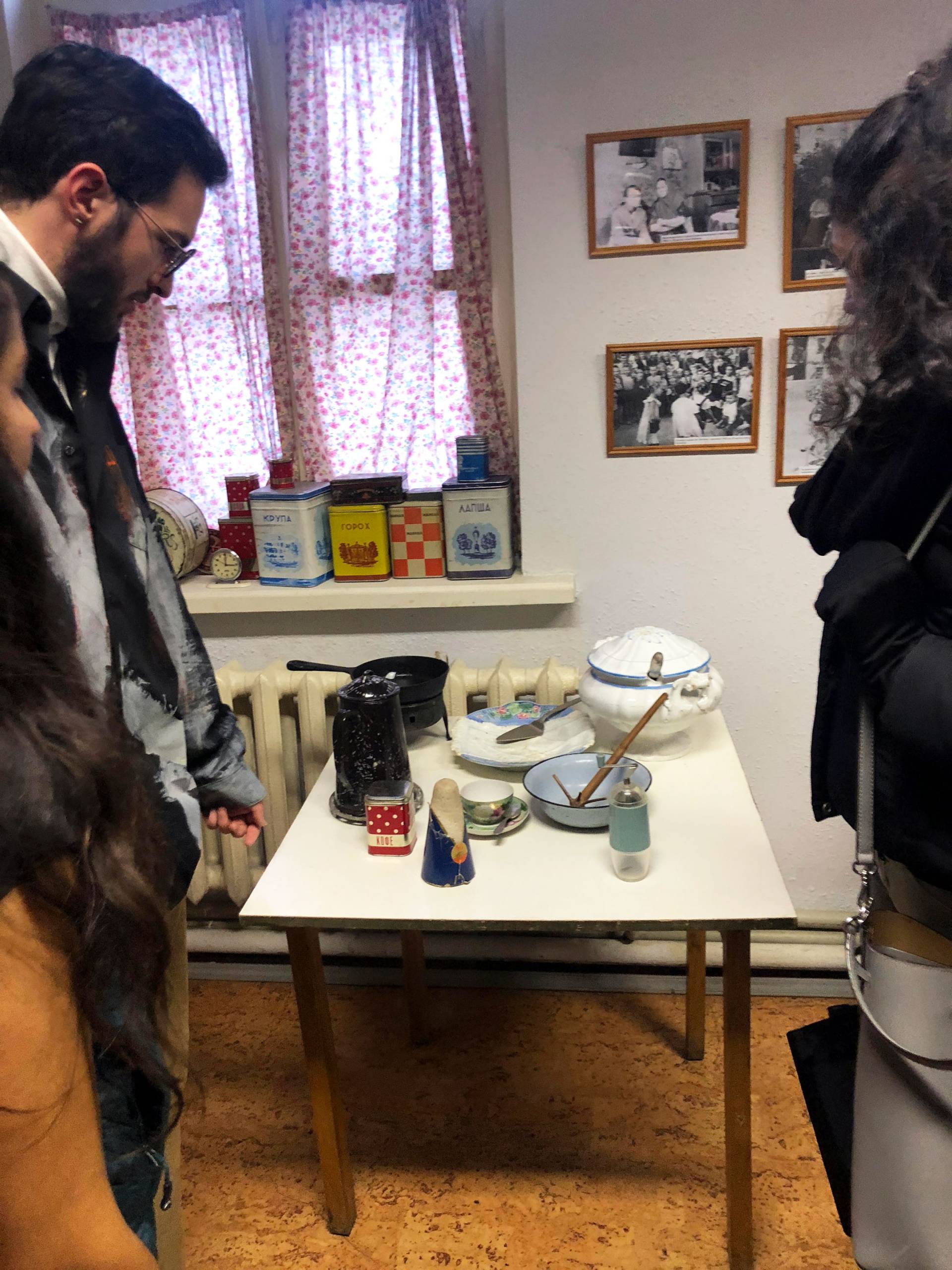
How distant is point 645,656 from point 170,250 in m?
0.95

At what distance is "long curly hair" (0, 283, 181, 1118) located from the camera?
1.82ft

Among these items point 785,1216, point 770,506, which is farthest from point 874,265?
point 785,1216

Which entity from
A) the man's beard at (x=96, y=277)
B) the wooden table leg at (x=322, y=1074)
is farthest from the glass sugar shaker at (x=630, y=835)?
the man's beard at (x=96, y=277)

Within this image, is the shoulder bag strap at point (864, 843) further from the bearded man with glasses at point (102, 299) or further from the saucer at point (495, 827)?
the bearded man with glasses at point (102, 299)

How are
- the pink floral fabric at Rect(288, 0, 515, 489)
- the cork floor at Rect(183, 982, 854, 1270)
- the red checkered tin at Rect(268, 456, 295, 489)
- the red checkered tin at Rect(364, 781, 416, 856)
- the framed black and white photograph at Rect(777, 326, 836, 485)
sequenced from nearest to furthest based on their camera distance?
the red checkered tin at Rect(364, 781, 416, 856), the cork floor at Rect(183, 982, 854, 1270), the framed black and white photograph at Rect(777, 326, 836, 485), the pink floral fabric at Rect(288, 0, 515, 489), the red checkered tin at Rect(268, 456, 295, 489)

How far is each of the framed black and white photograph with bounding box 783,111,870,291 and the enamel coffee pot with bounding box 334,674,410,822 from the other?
42.1 inches

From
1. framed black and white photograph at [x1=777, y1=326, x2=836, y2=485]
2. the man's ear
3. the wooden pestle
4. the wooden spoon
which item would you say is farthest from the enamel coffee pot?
framed black and white photograph at [x1=777, y1=326, x2=836, y2=485]

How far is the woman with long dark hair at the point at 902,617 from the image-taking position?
87 cm

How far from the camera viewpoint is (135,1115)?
847 mm

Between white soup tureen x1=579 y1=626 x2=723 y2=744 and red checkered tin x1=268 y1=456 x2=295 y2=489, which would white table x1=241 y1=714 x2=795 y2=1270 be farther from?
red checkered tin x1=268 y1=456 x2=295 y2=489

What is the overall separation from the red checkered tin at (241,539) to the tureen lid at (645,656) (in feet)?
2.72

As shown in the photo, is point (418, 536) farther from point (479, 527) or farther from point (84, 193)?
point (84, 193)

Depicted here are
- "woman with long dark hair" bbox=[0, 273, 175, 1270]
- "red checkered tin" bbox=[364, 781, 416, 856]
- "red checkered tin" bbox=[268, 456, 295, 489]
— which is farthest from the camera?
"red checkered tin" bbox=[268, 456, 295, 489]

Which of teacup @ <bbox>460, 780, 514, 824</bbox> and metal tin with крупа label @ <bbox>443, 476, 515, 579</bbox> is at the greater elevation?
metal tin with крупа label @ <bbox>443, 476, 515, 579</bbox>
